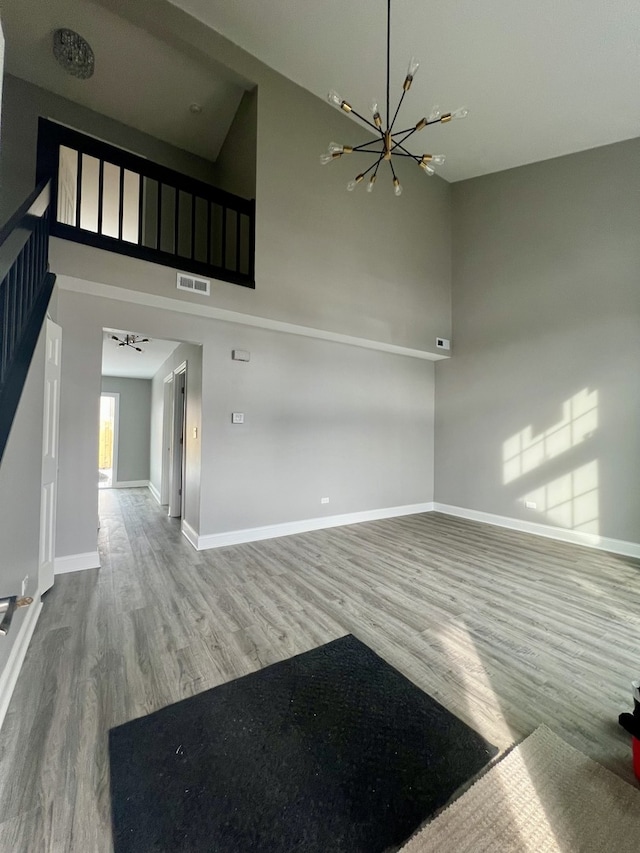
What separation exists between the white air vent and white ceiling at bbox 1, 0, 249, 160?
2.48 m

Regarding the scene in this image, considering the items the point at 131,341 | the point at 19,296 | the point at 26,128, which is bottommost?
the point at 19,296

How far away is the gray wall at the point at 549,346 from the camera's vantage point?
12.7ft

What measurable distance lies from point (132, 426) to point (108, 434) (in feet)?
5.03

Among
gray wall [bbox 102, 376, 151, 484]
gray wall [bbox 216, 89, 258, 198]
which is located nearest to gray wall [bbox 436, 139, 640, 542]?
gray wall [bbox 216, 89, 258, 198]

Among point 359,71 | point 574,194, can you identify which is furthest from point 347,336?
point 574,194

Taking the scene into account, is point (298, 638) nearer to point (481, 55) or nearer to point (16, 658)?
point (16, 658)

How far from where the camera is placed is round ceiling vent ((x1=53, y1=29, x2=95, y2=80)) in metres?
3.61

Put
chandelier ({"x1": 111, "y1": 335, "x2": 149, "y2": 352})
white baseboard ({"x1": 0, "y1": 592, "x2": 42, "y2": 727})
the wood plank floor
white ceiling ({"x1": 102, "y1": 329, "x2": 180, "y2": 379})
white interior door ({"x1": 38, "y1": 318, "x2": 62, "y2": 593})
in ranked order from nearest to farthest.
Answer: the wood plank floor
white baseboard ({"x1": 0, "y1": 592, "x2": 42, "y2": 727})
white interior door ({"x1": 38, "y1": 318, "x2": 62, "y2": 593})
chandelier ({"x1": 111, "y1": 335, "x2": 149, "y2": 352})
white ceiling ({"x1": 102, "y1": 329, "x2": 180, "y2": 379})

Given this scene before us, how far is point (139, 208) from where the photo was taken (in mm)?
3121

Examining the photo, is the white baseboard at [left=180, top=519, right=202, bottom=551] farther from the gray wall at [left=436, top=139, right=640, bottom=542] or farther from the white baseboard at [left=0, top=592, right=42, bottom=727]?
the gray wall at [left=436, top=139, right=640, bottom=542]

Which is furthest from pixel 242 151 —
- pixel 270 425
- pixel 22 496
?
pixel 22 496

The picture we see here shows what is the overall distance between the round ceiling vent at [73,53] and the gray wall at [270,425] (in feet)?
9.54

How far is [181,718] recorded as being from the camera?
1574 mm

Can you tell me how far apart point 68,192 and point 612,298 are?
6.70 m
